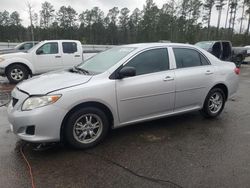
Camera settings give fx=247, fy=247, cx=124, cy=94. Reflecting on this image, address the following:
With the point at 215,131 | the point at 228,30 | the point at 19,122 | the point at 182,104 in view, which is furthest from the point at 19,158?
the point at 228,30

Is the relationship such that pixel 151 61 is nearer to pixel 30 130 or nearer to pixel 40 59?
pixel 30 130

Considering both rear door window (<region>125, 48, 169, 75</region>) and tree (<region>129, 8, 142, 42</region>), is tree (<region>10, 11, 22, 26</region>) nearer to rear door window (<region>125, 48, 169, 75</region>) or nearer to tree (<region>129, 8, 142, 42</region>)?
tree (<region>129, 8, 142, 42</region>)

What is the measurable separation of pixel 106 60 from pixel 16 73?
6.75 metres

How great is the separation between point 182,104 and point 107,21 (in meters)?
67.4

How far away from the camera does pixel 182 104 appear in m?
4.75

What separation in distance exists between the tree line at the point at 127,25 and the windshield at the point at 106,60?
156 feet

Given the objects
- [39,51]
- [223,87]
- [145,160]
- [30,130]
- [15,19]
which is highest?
Result: [15,19]

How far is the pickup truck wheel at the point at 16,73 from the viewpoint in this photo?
32.2 feet

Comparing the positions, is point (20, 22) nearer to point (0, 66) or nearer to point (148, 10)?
point (148, 10)

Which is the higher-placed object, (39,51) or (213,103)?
(39,51)

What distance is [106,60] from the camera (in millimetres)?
4508

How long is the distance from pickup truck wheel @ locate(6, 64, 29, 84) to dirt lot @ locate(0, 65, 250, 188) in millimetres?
5536

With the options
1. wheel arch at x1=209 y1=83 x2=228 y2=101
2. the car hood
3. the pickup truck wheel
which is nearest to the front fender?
the pickup truck wheel

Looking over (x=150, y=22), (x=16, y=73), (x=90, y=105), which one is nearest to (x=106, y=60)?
(x=90, y=105)
